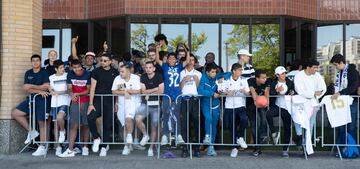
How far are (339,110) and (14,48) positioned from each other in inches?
241

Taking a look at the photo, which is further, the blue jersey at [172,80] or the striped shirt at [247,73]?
the striped shirt at [247,73]

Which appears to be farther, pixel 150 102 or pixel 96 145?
pixel 150 102

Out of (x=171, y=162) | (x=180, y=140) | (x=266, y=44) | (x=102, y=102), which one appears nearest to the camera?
(x=171, y=162)

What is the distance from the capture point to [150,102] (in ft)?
32.1

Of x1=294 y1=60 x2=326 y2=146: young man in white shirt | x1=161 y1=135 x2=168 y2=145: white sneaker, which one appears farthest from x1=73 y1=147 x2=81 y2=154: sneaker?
x1=294 y1=60 x2=326 y2=146: young man in white shirt

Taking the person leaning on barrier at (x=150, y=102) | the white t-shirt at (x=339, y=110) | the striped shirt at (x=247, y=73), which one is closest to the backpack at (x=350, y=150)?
the white t-shirt at (x=339, y=110)

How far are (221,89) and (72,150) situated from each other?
296 centimetres

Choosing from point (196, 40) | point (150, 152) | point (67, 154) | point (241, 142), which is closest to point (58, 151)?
point (67, 154)

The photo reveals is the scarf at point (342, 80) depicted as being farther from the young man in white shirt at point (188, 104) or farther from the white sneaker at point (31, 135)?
the white sneaker at point (31, 135)

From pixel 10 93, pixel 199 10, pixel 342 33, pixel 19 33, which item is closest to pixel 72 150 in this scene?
pixel 10 93

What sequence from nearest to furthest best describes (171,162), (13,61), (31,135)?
(171,162), (31,135), (13,61)

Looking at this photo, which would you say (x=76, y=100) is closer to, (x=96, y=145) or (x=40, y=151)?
(x=96, y=145)

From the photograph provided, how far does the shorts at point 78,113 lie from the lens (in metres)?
9.75

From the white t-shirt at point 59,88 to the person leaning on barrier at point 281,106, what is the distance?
3.73 meters
